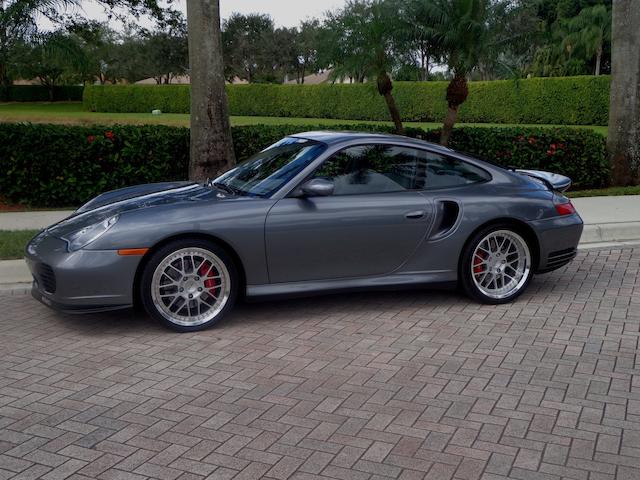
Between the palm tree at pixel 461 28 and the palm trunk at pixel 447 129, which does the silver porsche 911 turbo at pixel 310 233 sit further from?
the palm tree at pixel 461 28

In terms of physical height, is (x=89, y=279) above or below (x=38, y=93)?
below

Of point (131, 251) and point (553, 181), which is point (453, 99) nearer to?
point (553, 181)

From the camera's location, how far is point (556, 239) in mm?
6770

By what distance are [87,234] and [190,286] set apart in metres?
0.85

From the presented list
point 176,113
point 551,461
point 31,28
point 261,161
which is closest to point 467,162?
point 261,161

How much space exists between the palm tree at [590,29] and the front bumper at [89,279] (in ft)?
199

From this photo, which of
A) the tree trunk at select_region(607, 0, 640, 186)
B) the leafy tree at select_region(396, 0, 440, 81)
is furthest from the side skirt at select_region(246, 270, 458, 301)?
the tree trunk at select_region(607, 0, 640, 186)

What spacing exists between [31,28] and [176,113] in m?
45.6

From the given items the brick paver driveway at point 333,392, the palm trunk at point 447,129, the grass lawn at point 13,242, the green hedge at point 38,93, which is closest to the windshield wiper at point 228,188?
the brick paver driveway at point 333,392

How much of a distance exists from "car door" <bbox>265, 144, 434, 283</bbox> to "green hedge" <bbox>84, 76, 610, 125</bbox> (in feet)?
93.5

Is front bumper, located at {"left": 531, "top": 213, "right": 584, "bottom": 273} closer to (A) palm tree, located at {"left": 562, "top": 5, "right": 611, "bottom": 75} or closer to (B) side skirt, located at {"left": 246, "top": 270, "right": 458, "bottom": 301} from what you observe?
(B) side skirt, located at {"left": 246, "top": 270, "right": 458, "bottom": 301}

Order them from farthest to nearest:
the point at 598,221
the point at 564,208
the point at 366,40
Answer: the point at 366,40, the point at 598,221, the point at 564,208

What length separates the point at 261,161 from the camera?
6848 mm

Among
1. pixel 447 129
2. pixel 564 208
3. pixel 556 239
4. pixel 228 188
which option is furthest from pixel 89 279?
pixel 447 129
